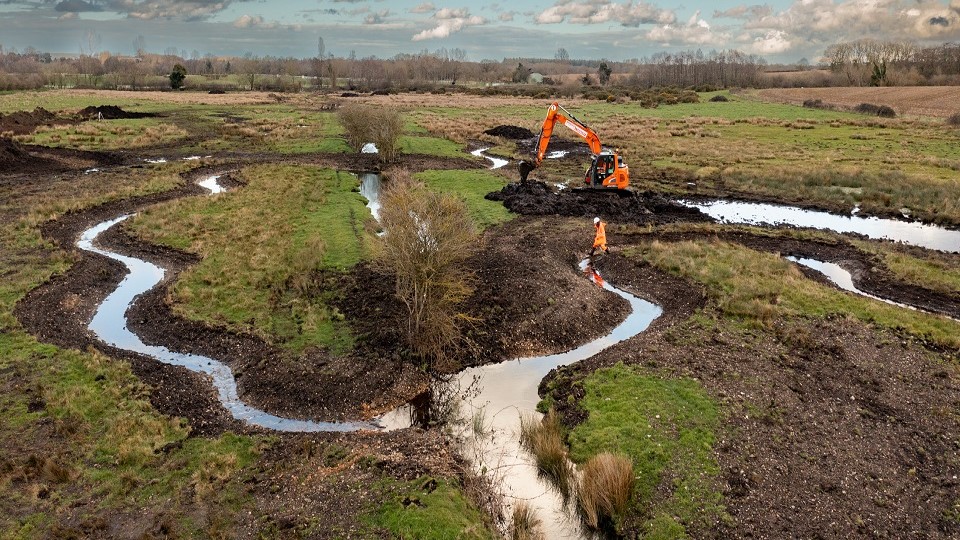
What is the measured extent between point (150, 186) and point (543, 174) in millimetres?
30143

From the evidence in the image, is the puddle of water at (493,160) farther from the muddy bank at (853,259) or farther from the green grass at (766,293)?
the green grass at (766,293)

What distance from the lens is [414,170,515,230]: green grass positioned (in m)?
37.5

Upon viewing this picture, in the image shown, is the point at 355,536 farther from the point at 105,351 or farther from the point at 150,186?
the point at 150,186

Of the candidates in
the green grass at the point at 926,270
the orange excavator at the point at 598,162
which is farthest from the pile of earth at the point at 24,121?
the green grass at the point at 926,270

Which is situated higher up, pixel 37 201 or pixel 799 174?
pixel 799 174

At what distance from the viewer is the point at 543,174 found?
5088cm

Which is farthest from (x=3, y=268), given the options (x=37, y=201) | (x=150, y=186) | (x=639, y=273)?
(x=639, y=273)

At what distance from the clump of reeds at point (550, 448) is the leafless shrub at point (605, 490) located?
832mm

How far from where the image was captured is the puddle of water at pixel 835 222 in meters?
34.6

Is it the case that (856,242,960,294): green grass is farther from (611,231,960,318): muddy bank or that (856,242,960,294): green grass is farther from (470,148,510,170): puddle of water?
(470,148,510,170): puddle of water

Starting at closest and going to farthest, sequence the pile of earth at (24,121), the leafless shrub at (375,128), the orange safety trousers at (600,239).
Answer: the orange safety trousers at (600,239) → the leafless shrub at (375,128) → the pile of earth at (24,121)

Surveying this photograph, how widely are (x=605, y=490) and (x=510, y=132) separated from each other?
205 ft

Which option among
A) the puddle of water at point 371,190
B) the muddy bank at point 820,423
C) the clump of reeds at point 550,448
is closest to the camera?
the muddy bank at point 820,423

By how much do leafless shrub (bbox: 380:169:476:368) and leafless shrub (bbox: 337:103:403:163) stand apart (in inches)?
1317
